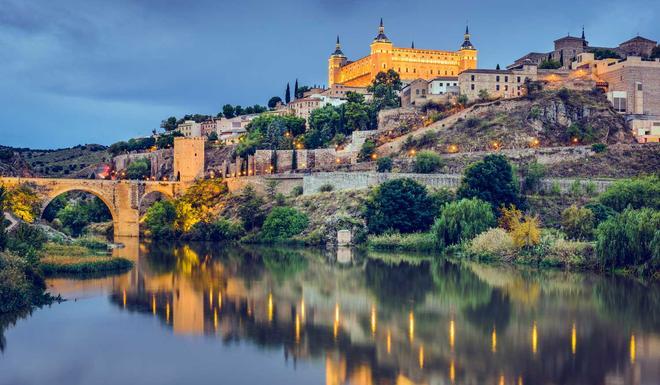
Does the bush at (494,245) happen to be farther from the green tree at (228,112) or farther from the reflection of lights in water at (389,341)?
the green tree at (228,112)

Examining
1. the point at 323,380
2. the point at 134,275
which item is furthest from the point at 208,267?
the point at 323,380

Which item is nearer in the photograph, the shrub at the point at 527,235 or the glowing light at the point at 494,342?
the glowing light at the point at 494,342

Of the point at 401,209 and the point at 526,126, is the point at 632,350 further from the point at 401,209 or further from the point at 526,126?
the point at 526,126

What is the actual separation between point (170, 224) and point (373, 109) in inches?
1026

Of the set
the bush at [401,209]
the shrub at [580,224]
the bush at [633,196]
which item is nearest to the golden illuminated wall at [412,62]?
the bush at [401,209]

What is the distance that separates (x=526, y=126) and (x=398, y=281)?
38.6 metres

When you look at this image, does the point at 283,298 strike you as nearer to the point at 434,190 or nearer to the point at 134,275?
the point at 134,275

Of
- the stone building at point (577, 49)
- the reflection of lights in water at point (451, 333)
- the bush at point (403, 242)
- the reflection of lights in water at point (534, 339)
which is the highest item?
the stone building at point (577, 49)

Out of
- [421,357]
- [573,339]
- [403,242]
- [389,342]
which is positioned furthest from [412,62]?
[421,357]

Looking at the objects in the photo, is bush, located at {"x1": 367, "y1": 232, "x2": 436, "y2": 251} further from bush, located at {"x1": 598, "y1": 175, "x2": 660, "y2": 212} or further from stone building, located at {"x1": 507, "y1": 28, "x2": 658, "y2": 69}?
stone building, located at {"x1": 507, "y1": 28, "x2": 658, "y2": 69}

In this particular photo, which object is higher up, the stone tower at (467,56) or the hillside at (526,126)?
the stone tower at (467,56)

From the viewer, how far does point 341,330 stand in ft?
73.0

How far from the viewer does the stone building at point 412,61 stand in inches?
3861

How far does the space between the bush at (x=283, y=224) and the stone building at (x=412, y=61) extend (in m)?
46.2
